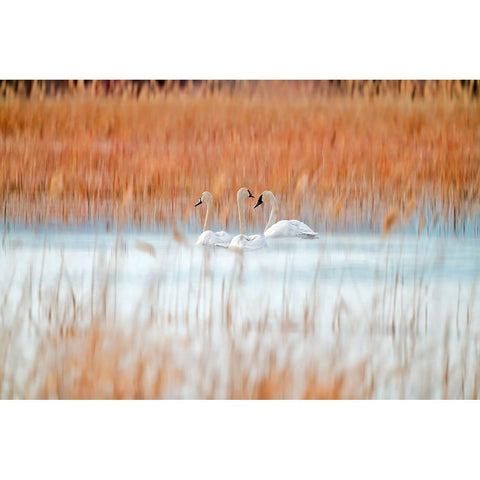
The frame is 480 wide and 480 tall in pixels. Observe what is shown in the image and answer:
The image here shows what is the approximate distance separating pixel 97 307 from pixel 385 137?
1.46 metres

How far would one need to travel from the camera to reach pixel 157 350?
11.3ft

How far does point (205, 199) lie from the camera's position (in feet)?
11.7

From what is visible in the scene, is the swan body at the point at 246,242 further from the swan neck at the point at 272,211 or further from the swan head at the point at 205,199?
the swan head at the point at 205,199

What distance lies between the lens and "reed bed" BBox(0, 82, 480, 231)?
3619 millimetres

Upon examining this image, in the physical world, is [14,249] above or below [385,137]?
below

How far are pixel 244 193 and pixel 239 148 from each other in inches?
8.4

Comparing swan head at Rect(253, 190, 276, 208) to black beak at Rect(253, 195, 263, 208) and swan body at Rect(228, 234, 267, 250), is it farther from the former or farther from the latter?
swan body at Rect(228, 234, 267, 250)

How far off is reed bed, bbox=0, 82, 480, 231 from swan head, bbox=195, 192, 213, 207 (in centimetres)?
3

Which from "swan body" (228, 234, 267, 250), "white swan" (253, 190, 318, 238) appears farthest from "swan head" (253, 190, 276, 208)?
"swan body" (228, 234, 267, 250)

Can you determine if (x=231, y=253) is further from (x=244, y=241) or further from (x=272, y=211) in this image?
(x=272, y=211)

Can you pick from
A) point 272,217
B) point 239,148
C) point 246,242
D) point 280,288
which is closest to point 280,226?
point 272,217

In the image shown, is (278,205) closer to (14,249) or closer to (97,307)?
(97,307)

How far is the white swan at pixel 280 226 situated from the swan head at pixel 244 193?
1.8 inches
